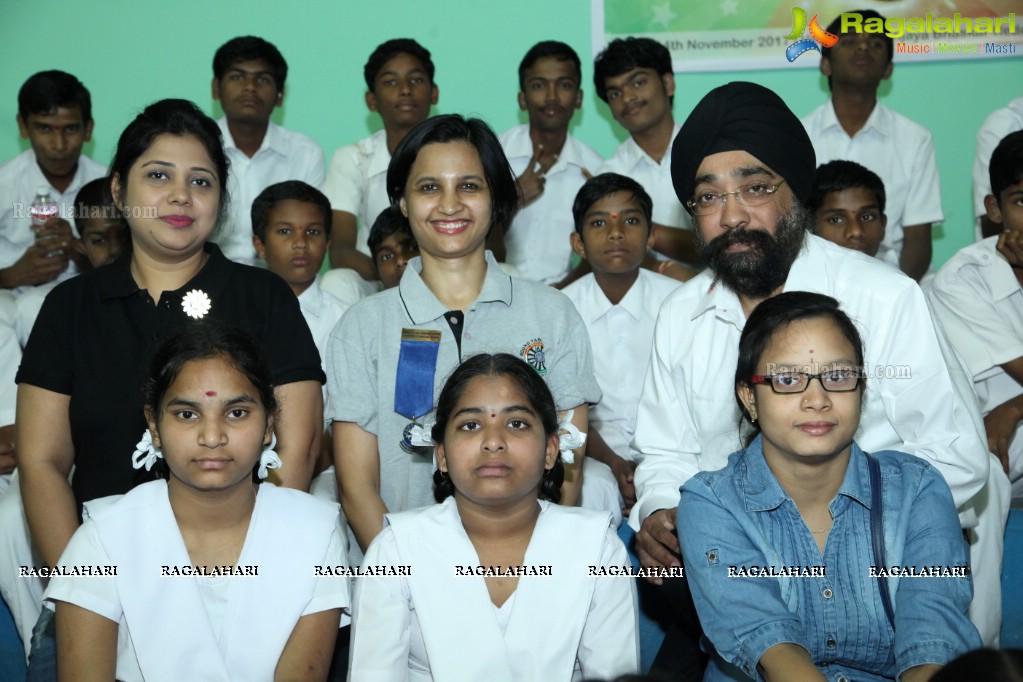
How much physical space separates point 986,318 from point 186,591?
2.71 meters

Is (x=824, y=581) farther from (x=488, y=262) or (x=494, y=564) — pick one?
(x=488, y=262)

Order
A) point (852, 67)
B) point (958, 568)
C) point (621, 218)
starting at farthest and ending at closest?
point (852, 67) < point (621, 218) < point (958, 568)

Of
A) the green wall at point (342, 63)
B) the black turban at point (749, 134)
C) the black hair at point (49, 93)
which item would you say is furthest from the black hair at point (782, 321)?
the black hair at point (49, 93)

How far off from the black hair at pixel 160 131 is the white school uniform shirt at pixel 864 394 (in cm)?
128

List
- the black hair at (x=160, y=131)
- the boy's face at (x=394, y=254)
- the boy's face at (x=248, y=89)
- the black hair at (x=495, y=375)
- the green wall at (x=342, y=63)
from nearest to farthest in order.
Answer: the black hair at (x=495, y=375) → the black hair at (x=160, y=131) → the boy's face at (x=394, y=254) → the boy's face at (x=248, y=89) → the green wall at (x=342, y=63)

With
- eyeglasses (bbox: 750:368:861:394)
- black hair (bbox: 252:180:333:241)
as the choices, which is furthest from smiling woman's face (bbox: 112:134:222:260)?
eyeglasses (bbox: 750:368:861:394)

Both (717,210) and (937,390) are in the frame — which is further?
(717,210)

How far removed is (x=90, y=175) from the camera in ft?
16.0

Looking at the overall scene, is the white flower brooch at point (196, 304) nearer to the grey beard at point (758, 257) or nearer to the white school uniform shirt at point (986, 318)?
the grey beard at point (758, 257)

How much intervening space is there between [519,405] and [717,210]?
80 cm

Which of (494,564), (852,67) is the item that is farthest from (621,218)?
(494,564)

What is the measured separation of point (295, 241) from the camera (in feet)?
13.0

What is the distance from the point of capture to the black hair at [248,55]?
4.71 meters

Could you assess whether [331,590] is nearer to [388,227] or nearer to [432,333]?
[432,333]
